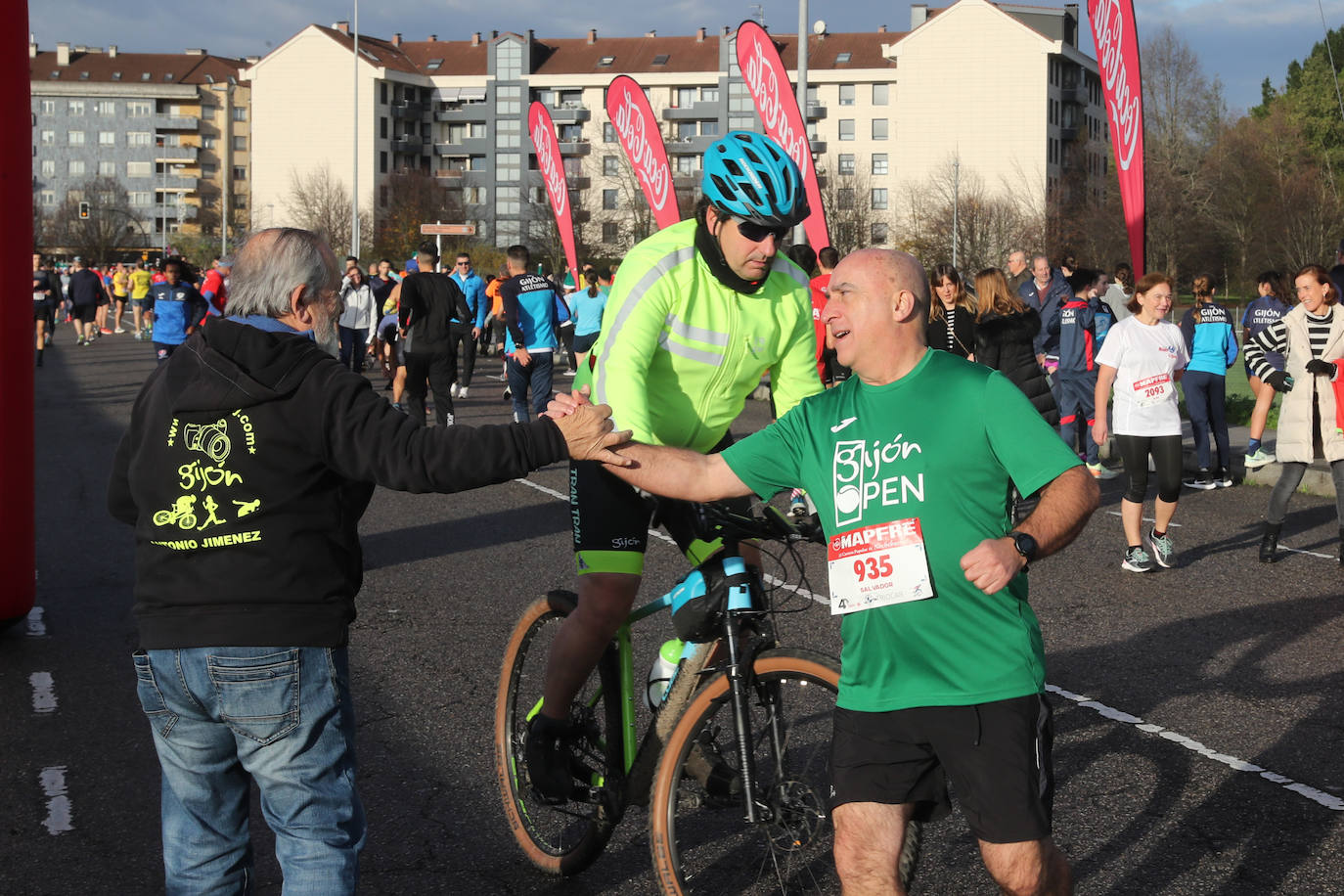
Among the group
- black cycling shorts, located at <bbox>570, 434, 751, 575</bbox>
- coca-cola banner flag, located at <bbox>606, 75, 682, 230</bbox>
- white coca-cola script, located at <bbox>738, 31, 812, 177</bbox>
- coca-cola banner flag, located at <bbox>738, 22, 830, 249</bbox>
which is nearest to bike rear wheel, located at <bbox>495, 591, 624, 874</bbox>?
black cycling shorts, located at <bbox>570, 434, 751, 575</bbox>

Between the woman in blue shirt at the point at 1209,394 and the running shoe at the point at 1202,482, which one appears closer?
the running shoe at the point at 1202,482

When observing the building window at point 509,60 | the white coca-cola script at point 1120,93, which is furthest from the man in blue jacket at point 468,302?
the building window at point 509,60

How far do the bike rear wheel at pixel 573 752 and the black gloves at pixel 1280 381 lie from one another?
23.2 ft

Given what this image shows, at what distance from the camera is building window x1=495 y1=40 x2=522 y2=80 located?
10894cm

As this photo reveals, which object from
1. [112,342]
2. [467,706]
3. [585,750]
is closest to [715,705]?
[585,750]

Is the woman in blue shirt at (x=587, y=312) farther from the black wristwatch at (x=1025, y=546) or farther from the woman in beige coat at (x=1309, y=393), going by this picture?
the black wristwatch at (x=1025, y=546)

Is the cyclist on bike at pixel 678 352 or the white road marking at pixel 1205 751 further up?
the cyclist on bike at pixel 678 352

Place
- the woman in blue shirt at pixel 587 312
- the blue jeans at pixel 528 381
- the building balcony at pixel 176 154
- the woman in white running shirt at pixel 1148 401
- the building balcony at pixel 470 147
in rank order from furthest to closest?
the building balcony at pixel 176 154, the building balcony at pixel 470 147, the woman in blue shirt at pixel 587 312, the blue jeans at pixel 528 381, the woman in white running shirt at pixel 1148 401

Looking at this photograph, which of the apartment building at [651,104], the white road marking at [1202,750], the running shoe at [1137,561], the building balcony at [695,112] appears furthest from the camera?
the building balcony at [695,112]

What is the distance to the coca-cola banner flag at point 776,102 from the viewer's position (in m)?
19.0

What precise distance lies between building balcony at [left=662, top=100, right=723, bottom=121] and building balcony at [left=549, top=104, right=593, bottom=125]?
6.23 metres

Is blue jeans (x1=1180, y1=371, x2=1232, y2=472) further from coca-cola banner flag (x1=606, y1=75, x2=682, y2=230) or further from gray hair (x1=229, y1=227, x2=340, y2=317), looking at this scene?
gray hair (x1=229, y1=227, x2=340, y2=317)

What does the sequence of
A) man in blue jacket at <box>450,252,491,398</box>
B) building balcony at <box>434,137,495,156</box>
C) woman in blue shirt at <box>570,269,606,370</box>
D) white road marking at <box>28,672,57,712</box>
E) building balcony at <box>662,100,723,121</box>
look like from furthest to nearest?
building balcony at <box>434,137,495,156</box> < building balcony at <box>662,100,723,121</box> < man in blue jacket at <box>450,252,491,398</box> < woman in blue shirt at <box>570,269,606,370</box> < white road marking at <box>28,672,57,712</box>

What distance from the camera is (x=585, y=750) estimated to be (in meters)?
4.30
